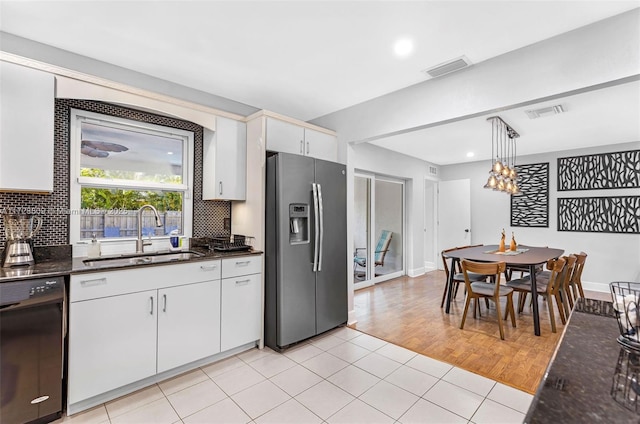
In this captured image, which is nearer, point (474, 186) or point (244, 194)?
point (244, 194)

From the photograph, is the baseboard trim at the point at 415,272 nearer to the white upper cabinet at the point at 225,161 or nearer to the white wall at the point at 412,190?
the white wall at the point at 412,190

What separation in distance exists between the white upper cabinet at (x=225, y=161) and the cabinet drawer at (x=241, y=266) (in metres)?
0.69

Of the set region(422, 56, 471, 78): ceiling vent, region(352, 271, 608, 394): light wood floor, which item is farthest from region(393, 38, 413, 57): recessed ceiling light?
region(352, 271, 608, 394): light wood floor

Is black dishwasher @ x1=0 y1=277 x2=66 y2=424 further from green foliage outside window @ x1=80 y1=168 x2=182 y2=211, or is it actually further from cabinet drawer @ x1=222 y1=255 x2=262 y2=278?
cabinet drawer @ x1=222 y1=255 x2=262 y2=278

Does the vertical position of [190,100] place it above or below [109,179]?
above

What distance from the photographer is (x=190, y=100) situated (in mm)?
3068

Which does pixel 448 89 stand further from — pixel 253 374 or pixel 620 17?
pixel 253 374

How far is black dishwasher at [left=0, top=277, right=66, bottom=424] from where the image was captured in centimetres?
170

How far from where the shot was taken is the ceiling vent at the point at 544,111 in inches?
136

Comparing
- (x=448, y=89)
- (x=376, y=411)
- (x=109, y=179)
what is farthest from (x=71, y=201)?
(x=448, y=89)

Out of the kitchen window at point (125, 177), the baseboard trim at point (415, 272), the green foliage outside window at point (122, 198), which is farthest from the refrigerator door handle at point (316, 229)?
the baseboard trim at point (415, 272)

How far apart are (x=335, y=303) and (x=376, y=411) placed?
1370 mm

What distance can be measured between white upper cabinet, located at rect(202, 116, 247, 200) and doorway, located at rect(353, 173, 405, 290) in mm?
2483

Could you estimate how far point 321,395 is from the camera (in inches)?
86.8
